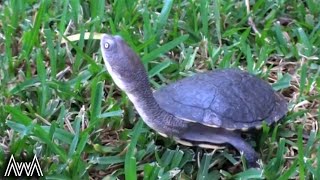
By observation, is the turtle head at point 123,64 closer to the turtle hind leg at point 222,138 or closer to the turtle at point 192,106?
the turtle at point 192,106

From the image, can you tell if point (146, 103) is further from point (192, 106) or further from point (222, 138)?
point (222, 138)

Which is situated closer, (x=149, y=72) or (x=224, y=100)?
(x=224, y=100)

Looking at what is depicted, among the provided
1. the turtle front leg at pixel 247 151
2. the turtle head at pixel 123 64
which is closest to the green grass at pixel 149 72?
the turtle front leg at pixel 247 151

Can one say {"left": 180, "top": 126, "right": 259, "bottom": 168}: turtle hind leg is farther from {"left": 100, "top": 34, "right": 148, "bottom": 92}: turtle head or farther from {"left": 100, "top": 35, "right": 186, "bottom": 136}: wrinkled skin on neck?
{"left": 100, "top": 34, "right": 148, "bottom": 92}: turtle head

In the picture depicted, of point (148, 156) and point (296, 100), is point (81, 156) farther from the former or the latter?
point (296, 100)

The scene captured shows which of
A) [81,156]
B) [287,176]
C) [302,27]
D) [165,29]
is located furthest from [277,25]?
[81,156]

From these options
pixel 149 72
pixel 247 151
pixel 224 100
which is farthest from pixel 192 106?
pixel 149 72
